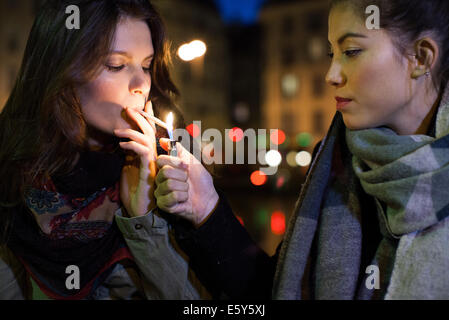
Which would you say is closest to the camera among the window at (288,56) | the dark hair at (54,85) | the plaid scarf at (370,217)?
the plaid scarf at (370,217)

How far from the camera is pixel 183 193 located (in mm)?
1825

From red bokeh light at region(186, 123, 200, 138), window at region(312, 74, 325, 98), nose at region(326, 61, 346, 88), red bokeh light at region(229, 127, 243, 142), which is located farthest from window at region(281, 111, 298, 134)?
nose at region(326, 61, 346, 88)

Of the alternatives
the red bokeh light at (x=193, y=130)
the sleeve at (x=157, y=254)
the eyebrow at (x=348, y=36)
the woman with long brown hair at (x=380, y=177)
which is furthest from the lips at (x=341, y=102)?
the sleeve at (x=157, y=254)

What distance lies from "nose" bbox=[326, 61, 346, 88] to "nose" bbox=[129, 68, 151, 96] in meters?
0.97

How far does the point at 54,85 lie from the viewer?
2068 mm

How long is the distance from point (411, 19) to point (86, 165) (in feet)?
5.63

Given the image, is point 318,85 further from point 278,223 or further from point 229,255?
point 229,255

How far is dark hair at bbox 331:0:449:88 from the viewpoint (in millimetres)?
1636

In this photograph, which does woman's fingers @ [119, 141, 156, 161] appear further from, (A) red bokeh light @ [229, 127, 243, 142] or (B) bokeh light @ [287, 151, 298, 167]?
(B) bokeh light @ [287, 151, 298, 167]

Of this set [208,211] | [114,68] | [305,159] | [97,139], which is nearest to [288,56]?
[305,159]

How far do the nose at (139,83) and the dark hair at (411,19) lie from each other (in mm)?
1108

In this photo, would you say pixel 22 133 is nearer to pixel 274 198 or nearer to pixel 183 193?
pixel 183 193

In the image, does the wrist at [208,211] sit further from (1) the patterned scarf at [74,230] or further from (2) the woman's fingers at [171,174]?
(1) the patterned scarf at [74,230]

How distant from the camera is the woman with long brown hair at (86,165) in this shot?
2.05m
